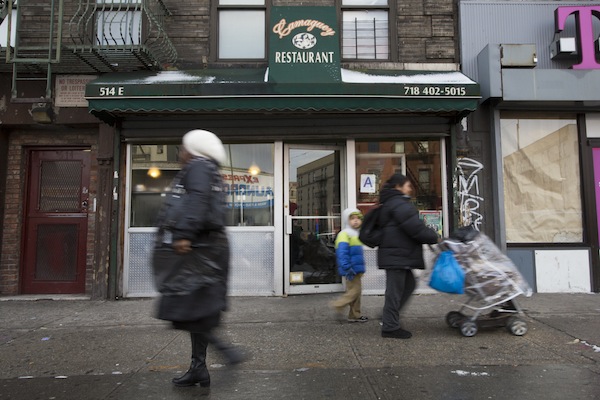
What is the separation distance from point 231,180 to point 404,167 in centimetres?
274

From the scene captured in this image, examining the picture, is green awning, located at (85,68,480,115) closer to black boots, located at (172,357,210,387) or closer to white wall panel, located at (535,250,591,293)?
white wall panel, located at (535,250,591,293)

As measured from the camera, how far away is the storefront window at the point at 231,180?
6.75 metres

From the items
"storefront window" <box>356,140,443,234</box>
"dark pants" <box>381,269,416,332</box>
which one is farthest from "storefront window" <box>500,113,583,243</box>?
"dark pants" <box>381,269,416,332</box>

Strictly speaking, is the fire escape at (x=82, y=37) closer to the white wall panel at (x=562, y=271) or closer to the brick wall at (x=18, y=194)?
the brick wall at (x=18, y=194)

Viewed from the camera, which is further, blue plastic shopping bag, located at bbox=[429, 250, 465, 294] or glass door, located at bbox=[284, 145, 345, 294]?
glass door, located at bbox=[284, 145, 345, 294]

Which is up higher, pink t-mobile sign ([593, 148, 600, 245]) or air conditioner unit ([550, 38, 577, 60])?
air conditioner unit ([550, 38, 577, 60])

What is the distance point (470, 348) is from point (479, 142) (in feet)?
12.4

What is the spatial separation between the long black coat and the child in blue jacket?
217cm

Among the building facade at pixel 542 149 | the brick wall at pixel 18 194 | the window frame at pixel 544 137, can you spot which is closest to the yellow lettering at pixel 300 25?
the building facade at pixel 542 149

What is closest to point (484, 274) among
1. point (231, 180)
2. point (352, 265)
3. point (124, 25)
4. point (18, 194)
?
point (352, 265)

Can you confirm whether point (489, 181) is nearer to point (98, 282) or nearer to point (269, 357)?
point (269, 357)

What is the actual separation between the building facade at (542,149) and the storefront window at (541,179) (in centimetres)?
2

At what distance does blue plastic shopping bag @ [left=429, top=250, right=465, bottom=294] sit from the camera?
4.21 meters

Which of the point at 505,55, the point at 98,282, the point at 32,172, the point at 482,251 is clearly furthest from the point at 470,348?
the point at 32,172
